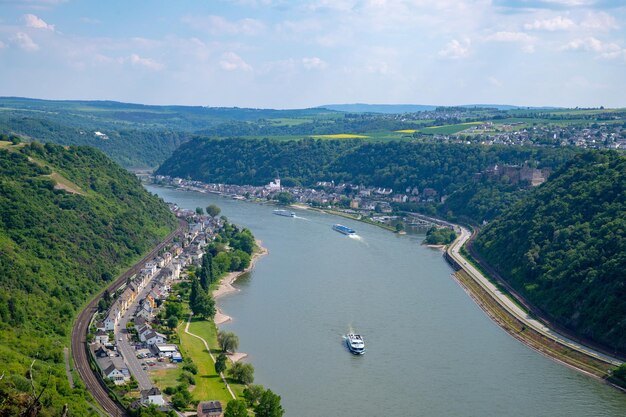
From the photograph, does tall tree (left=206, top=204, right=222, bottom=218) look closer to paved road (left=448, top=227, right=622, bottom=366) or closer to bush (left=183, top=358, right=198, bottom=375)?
paved road (left=448, top=227, right=622, bottom=366)

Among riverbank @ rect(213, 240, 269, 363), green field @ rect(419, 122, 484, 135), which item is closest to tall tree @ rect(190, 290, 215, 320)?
riverbank @ rect(213, 240, 269, 363)

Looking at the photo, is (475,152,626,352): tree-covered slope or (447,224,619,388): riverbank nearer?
(447,224,619,388): riverbank

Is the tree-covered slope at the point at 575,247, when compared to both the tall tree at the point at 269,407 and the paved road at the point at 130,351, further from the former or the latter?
the paved road at the point at 130,351

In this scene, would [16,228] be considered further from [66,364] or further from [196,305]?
[66,364]

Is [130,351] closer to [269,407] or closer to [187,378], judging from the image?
[187,378]

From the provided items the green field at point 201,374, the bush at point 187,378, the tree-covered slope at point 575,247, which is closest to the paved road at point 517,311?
the tree-covered slope at point 575,247
